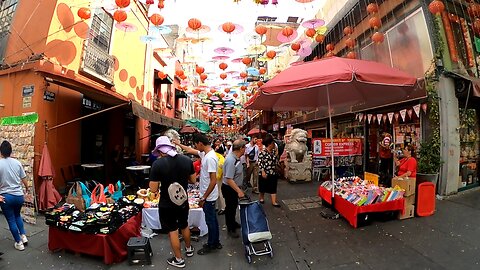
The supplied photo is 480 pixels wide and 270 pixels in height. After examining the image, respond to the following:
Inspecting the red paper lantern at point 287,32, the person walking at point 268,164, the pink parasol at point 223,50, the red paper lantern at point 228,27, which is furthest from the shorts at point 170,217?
the pink parasol at point 223,50

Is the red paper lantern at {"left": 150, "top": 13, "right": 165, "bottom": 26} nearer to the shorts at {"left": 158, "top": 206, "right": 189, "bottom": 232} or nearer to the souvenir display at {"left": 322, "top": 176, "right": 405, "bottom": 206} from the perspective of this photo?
the shorts at {"left": 158, "top": 206, "right": 189, "bottom": 232}

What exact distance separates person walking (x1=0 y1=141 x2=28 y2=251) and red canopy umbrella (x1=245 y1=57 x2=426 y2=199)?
4.59 metres

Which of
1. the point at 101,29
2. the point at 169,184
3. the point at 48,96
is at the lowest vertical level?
the point at 169,184

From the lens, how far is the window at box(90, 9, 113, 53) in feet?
32.3

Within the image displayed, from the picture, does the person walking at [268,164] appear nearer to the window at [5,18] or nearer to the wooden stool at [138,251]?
the wooden stool at [138,251]

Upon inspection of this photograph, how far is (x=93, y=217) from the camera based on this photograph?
436 cm

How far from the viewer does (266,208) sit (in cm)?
684

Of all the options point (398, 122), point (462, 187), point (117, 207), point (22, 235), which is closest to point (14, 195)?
point (22, 235)

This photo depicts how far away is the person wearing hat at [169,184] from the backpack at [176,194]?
5 centimetres

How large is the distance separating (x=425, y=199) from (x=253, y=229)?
161 inches

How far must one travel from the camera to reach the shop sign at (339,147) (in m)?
10.1

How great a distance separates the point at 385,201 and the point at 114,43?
450 inches

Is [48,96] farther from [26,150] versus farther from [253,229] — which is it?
[253,229]

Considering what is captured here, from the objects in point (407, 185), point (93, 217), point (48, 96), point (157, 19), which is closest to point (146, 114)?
point (48, 96)
